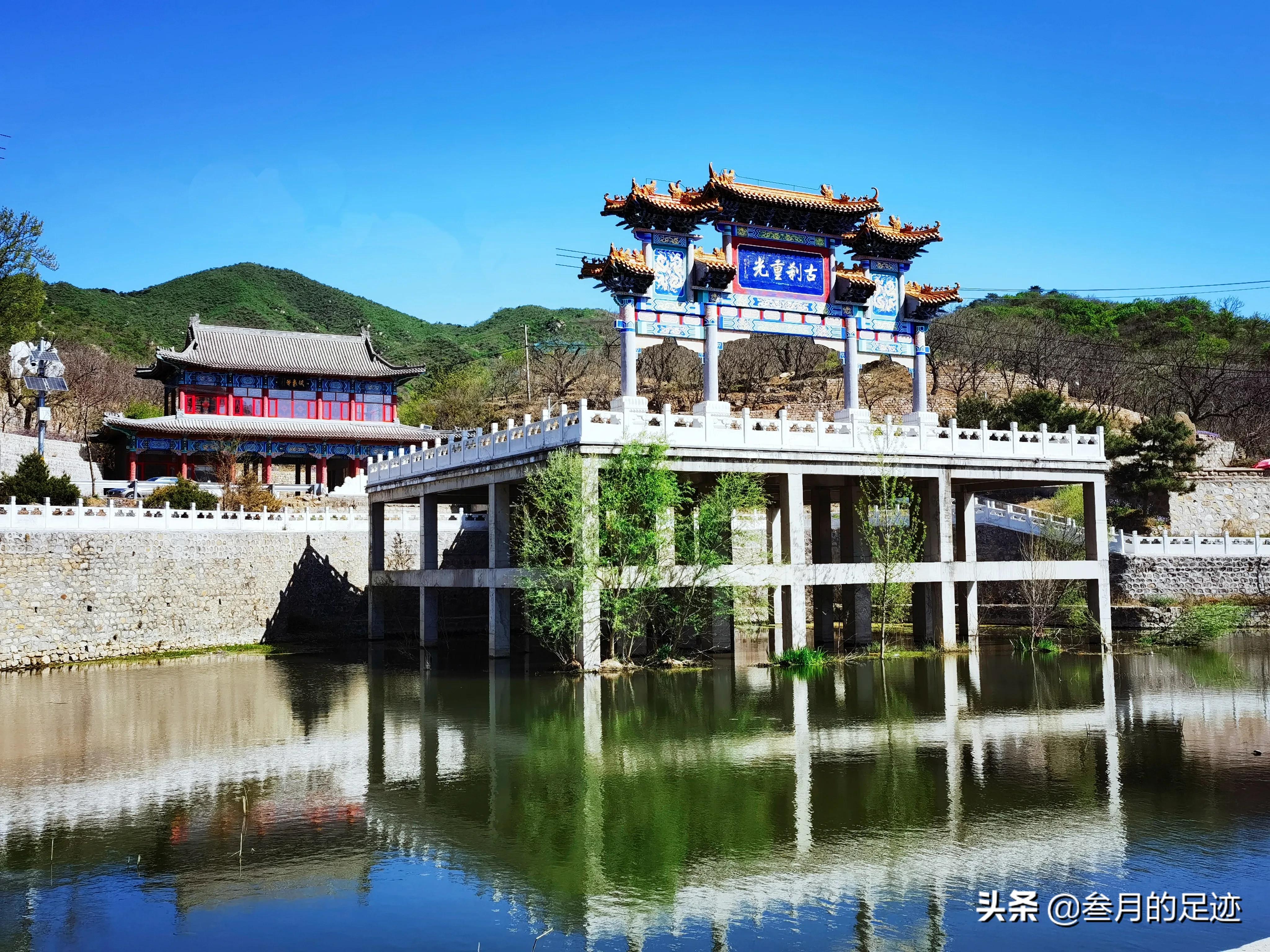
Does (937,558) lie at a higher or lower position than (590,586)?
higher

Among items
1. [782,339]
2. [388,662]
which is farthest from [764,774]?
[782,339]

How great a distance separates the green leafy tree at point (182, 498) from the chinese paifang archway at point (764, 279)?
68.3ft

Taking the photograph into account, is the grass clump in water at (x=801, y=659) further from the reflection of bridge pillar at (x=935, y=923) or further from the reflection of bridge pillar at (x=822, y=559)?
the reflection of bridge pillar at (x=935, y=923)

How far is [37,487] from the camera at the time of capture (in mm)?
38906

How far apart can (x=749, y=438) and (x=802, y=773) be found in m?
14.1

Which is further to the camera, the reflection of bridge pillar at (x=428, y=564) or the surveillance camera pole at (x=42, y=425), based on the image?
the surveillance camera pole at (x=42, y=425)

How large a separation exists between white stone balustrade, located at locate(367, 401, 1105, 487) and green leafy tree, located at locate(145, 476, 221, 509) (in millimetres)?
11877

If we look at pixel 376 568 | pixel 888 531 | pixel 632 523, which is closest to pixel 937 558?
pixel 888 531

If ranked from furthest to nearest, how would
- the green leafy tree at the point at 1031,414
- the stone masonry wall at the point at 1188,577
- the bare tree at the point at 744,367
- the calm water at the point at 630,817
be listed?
the bare tree at the point at 744,367 < the green leafy tree at the point at 1031,414 < the stone masonry wall at the point at 1188,577 < the calm water at the point at 630,817

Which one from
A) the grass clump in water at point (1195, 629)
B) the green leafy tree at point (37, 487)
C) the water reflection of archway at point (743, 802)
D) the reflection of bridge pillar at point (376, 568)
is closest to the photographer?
the water reflection of archway at point (743, 802)

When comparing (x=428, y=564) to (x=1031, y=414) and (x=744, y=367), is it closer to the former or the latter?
(x=1031, y=414)

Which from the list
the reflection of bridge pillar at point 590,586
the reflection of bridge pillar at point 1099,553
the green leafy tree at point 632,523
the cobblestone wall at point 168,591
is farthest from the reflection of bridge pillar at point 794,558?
the cobblestone wall at point 168,591

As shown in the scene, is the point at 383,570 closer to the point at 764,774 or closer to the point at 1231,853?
the point at 764,774

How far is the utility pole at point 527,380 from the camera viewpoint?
2884 inches
